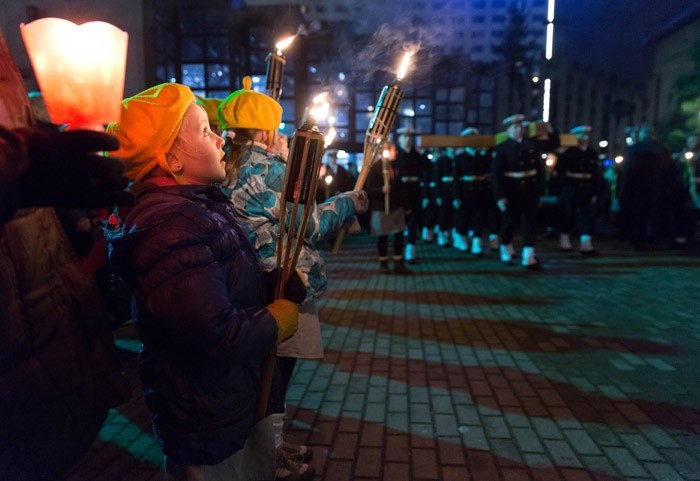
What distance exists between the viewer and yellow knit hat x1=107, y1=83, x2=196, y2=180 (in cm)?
170

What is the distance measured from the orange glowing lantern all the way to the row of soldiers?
823cm

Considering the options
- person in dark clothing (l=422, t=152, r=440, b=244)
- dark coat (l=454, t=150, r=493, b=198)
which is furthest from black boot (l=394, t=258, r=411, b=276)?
person in dark clothing (l=422, t=152, r=440, b=244)

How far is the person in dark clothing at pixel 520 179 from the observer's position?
9.02 meters

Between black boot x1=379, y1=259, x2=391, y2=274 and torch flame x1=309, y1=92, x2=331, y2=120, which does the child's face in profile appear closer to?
torch flame x1=309, y1=92, x2=331, y2=120

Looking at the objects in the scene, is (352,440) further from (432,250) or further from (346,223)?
(432,250)

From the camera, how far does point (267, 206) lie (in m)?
2.72

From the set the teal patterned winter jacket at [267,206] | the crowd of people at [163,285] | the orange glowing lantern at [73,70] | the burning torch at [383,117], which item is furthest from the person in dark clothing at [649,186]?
the orange glowing lantern at [73,70]

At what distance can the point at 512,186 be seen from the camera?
912 centimetres

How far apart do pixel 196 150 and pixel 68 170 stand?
2.56ft

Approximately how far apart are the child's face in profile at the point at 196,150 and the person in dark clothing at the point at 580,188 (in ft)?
33.0

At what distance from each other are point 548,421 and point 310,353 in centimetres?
175

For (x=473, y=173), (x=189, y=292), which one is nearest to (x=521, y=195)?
(x=473, y=173)

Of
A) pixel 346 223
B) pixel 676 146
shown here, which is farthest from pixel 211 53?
pixel 676 146

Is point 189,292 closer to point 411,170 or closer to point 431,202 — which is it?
point 411,170
